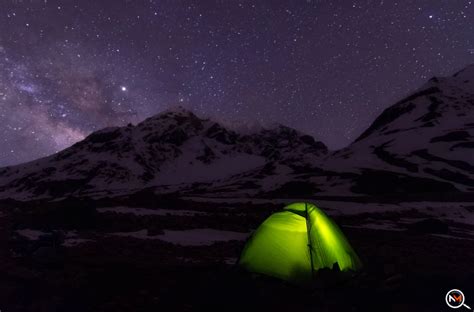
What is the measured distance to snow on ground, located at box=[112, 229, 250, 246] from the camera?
1831cm

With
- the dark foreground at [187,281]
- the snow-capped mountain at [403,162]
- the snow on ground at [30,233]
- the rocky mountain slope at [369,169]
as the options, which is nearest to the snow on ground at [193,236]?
the dark foreground at [187,281]

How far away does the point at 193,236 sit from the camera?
1991 centimetres

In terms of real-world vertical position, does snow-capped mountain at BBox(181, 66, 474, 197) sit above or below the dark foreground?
above

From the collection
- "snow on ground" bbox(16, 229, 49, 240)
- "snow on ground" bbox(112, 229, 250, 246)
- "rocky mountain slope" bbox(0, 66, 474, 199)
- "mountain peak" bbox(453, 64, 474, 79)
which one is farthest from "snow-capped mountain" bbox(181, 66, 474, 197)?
"snow on ground" bbox(16, 229, 49, 240)

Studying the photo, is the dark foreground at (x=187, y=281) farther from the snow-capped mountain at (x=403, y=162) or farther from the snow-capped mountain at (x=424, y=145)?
the snow-capped mountain at (x=424, y=145)

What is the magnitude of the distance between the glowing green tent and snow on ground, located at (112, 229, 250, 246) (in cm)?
788

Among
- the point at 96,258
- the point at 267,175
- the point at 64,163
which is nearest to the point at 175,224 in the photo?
the point at 96,258

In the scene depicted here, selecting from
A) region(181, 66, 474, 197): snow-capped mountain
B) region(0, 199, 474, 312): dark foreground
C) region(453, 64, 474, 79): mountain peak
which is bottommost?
region(0, 199, 474, 312): dark foreground

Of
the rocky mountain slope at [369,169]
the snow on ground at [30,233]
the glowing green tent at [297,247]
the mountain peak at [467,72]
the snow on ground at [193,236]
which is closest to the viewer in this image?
the glowing green tent at [297,247]

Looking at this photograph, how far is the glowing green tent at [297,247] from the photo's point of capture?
9.66 meters

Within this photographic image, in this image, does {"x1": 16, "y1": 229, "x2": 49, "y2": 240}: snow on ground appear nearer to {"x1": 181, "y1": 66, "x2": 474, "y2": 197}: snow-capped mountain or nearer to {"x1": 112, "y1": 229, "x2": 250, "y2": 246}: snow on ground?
{"x1": 112, "y1": 229, "x2": 250, "y2": 246}: snow on ground

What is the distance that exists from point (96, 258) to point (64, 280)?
3142 millimetres

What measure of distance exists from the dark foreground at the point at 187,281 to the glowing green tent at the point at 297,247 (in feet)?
1.09

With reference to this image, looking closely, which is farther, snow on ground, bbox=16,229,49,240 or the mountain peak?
the mountain peak
